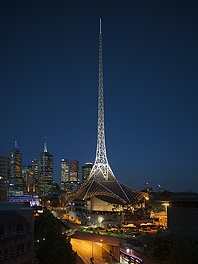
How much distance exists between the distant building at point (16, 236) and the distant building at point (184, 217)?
14.9m

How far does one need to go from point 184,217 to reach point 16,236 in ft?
54.6

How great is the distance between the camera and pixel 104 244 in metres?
40.7

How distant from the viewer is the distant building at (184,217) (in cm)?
3197

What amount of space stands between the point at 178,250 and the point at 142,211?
37.8m

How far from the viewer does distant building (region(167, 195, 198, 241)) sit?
105 feet

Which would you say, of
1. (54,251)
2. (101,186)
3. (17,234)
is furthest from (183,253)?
(101,186)

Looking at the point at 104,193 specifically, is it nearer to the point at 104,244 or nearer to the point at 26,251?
the point at 104,244

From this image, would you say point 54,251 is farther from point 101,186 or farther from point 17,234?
point 101,186

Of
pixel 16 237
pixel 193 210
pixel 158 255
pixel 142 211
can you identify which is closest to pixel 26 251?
pixel 16 237

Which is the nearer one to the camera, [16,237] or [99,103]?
[16,237]

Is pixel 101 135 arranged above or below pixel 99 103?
below

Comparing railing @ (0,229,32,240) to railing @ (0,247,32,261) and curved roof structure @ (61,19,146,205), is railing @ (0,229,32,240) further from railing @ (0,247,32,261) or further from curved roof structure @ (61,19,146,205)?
curved roof structure @ (61,19,146,205)

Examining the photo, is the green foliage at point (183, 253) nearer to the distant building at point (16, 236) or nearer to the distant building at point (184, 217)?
the distant building at point (184, 217)

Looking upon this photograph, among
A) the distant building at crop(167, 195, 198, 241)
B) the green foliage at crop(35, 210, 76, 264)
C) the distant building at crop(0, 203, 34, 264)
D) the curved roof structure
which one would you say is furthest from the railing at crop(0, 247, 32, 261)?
the curved roof structure
